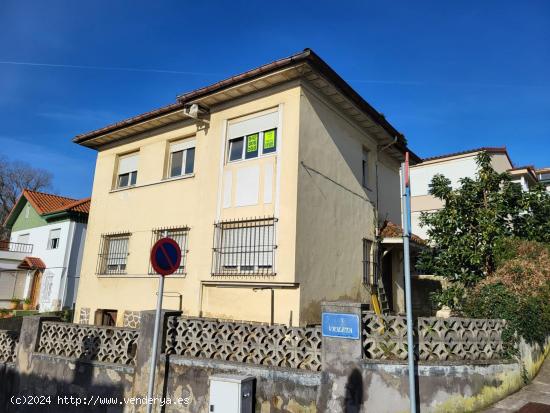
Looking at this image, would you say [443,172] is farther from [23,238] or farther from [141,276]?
[23,238]

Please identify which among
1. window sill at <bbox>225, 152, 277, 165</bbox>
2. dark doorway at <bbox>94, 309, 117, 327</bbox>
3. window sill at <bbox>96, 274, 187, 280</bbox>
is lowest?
dark doorway at <bbox>94, 309, 117, 327</bbox>

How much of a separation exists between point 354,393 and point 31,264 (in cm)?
2354

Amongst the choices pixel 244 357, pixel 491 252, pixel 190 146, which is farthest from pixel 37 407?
pixel 491 252

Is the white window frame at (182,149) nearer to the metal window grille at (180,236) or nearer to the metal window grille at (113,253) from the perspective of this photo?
the metal window grille at (180,236)

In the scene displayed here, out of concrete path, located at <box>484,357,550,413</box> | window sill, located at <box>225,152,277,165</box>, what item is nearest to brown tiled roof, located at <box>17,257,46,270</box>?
window sill, located at <box>225,152,277,165</box>

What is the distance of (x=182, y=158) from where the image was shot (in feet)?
38.7

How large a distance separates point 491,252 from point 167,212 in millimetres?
8895

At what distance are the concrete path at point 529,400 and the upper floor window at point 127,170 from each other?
37.8ft

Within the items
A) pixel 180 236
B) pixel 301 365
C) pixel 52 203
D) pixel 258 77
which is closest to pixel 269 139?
pixel 258 77

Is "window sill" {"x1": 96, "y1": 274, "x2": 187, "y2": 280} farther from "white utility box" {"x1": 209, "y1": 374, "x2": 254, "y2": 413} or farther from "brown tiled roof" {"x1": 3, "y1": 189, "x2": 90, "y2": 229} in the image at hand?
"brown tiled roof" {"x1": 3, "y1": 189, "x2": 90, "y2": 229}

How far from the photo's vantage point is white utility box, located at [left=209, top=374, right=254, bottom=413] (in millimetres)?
5531

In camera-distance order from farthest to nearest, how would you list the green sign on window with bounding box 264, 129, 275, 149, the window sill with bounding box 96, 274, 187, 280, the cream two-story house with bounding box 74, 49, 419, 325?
the window sill with bounding box 96, 274, 187, 280 → the green sign on window with bounding box 264, 129, 275, 149 → the cream two-story house with bounding box 74, 49, 419, 325

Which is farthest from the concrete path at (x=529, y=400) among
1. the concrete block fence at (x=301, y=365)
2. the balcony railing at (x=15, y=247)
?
the balcony railing at (x=15, y=247)

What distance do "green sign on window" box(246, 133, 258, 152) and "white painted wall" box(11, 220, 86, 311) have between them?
54.0 ft
